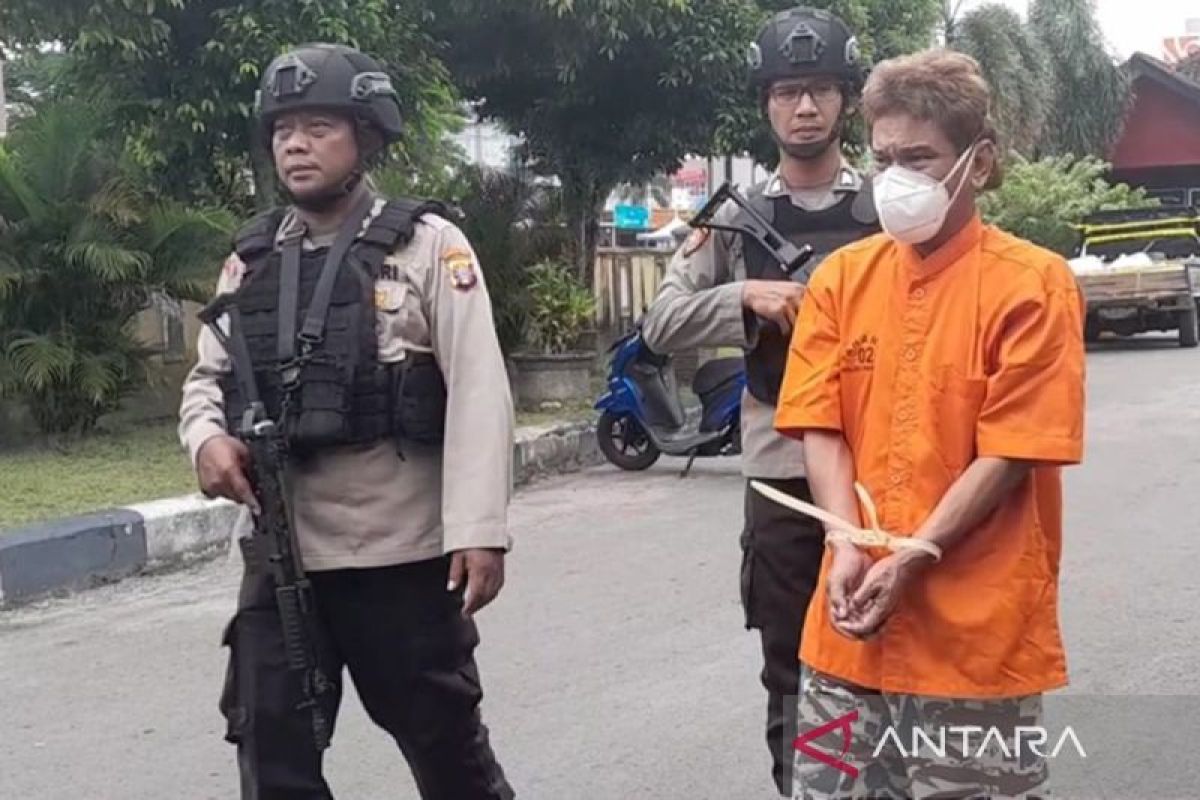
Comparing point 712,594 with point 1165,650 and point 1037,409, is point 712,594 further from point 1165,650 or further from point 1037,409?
point 1037,409

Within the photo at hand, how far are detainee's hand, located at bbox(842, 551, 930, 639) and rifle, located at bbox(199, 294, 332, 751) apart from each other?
1.03 meters

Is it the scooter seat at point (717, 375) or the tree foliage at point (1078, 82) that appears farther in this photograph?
the tree foliage at point (1078, 82)

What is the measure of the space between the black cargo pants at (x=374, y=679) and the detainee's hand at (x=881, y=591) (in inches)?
34.1

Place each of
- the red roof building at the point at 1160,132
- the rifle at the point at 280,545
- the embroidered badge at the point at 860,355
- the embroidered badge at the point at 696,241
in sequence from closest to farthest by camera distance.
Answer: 1. the embroidered badge at the point at 860,355
2. the rifle at the point at 280,545
3. the embroidered badge at the point at 696,241
4. the red roof building at the point at 1160,132

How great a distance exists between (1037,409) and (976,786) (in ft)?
1.88

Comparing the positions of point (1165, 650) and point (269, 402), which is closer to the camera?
point (269, 402)

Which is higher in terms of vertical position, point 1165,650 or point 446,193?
point 446,193

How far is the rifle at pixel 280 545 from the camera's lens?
2797mm

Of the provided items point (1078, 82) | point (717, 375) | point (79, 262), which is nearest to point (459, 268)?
point (717, 375)

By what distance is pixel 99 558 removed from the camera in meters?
6.99

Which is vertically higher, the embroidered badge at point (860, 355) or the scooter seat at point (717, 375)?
the embroidered badge at point (860, 355)

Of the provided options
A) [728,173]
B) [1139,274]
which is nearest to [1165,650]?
[728,173]

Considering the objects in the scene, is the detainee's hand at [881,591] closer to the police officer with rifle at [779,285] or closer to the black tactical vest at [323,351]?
the police officer with rifle at [779,285]

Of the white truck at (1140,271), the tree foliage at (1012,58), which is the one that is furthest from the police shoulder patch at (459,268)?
the tree foliage at (1012,58)
